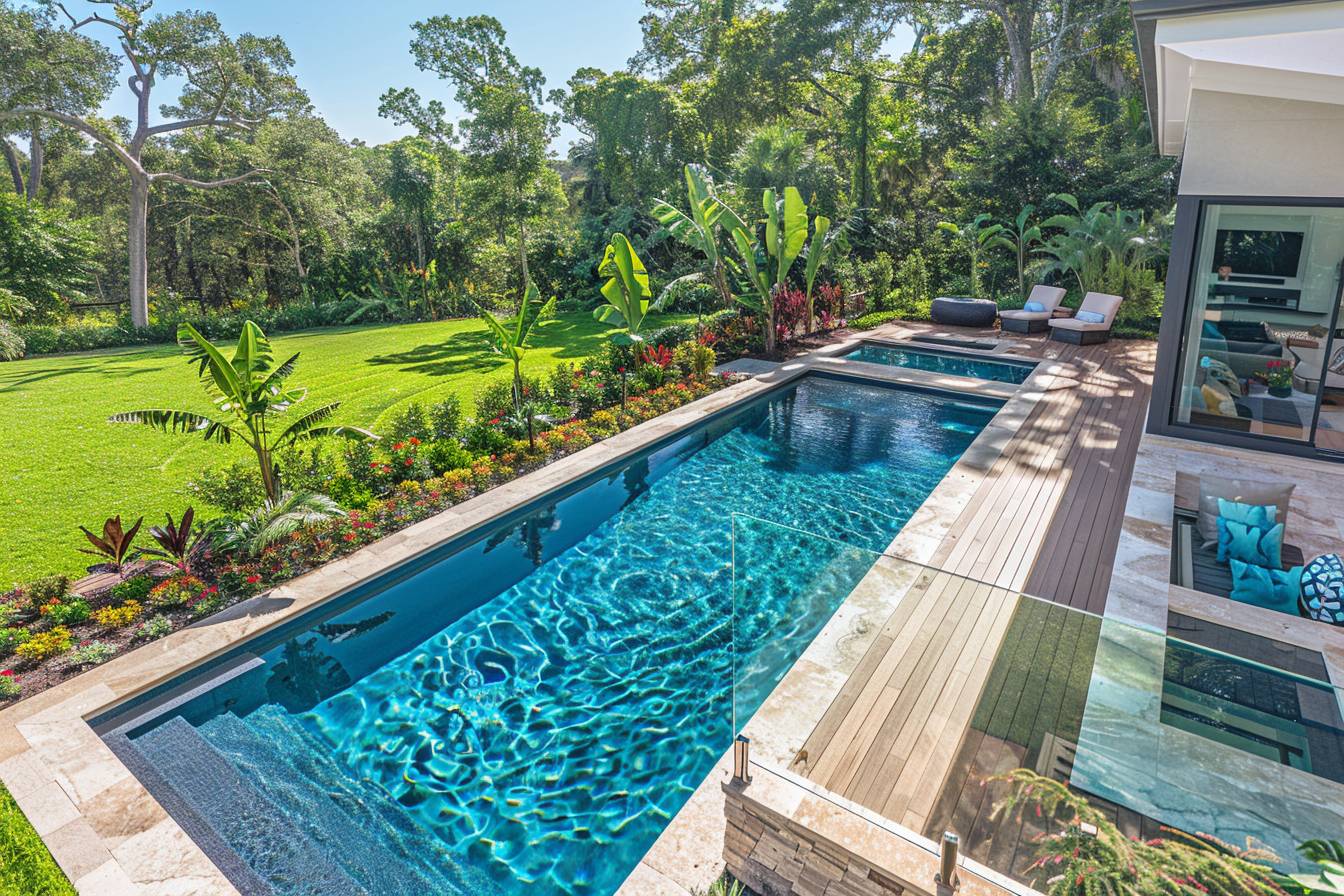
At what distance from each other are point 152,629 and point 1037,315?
17.0 m

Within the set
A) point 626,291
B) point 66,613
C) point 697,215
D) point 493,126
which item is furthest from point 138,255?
point 66,613

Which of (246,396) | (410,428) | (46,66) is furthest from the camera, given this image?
(46,66)

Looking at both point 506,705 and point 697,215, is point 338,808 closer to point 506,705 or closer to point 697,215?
point 506,705

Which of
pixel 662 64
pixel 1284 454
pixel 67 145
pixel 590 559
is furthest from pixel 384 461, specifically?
pixel 67 145

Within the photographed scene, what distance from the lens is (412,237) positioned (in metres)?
23.7

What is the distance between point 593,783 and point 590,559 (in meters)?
2.73

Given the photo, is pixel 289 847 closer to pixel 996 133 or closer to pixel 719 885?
pixel 719 885

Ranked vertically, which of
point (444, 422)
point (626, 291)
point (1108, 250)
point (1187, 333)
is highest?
point (1108, 250)

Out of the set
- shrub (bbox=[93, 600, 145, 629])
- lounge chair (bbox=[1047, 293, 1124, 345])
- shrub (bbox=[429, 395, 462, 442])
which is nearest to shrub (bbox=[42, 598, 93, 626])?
shrub (bbox=[93, 600, 145, 629])

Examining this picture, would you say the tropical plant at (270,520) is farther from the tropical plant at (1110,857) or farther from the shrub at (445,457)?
the tropical plant at (1110,857)

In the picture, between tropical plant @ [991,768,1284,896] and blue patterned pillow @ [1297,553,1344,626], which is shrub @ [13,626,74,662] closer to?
tropical plant @ [991,768,1284,896]

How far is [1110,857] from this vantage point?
236 cm

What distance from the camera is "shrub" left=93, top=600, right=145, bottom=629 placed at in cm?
511

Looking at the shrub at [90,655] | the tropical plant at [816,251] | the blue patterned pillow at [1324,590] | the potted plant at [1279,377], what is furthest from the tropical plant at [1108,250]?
the shrub at [90,655]
